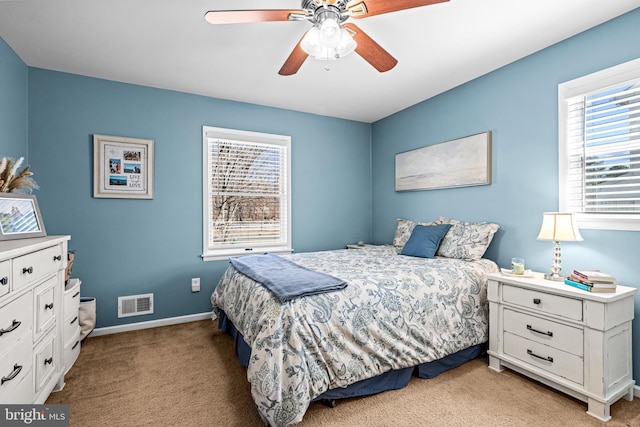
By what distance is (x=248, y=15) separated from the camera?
1641 millimetres

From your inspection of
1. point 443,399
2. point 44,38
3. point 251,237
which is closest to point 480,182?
point 443,399

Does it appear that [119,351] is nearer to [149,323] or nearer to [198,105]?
[149,323]

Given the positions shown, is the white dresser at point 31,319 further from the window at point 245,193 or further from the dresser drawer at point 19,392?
the window at point 245,193

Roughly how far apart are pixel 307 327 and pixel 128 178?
2545 mm

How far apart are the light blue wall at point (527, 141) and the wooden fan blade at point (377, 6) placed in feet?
5.19

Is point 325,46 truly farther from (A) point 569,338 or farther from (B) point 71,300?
(B) point 71,300

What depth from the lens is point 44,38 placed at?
2.34m

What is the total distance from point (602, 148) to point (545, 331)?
135cm

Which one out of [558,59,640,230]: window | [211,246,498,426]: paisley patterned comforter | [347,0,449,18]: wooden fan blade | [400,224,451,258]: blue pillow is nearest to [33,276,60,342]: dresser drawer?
[211,246,498,426]: paisley patterned comforter

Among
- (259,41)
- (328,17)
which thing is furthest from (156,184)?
(328,17)

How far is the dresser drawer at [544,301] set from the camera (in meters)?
1.91

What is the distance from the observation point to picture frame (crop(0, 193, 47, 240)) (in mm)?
1765

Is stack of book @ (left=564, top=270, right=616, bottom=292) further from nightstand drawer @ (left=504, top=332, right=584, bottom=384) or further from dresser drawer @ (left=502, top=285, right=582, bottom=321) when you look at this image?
nightstand drawer @ (left=504, top=332, right=584, bottom=384)

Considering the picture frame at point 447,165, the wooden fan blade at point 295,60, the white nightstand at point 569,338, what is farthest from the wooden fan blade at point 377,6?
the white nightstand at point 569,338
